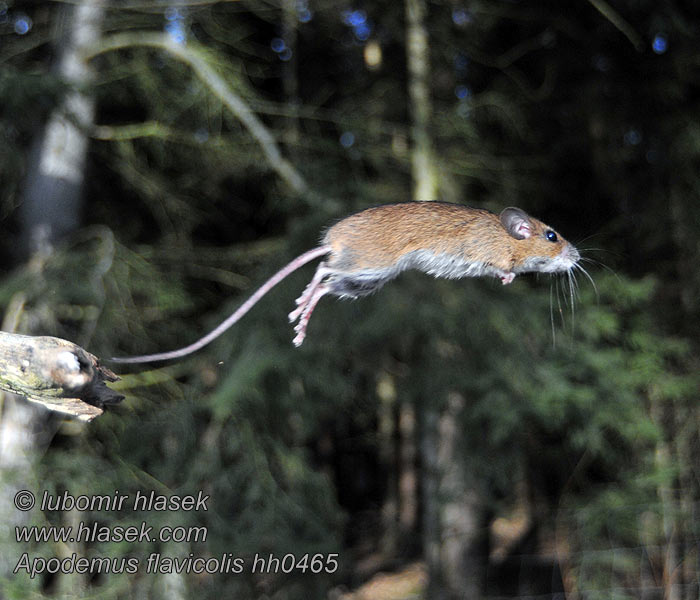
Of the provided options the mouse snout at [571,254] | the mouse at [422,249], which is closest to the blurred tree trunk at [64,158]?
the mouse at [422,249]

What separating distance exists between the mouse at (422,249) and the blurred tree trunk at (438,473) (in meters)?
3.60

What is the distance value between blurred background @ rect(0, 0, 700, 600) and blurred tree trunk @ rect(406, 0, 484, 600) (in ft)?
0.10

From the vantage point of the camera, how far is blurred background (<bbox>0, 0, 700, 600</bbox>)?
177 inches

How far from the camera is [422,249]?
1.17m

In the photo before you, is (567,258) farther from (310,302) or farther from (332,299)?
(332,299)

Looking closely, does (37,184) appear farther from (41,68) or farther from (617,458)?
(617,458)

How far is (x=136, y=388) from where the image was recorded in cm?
541

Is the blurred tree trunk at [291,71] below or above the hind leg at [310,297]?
above

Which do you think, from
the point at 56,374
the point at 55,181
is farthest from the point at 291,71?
the point at 56,374

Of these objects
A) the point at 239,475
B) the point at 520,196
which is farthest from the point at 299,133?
the point at 239,475

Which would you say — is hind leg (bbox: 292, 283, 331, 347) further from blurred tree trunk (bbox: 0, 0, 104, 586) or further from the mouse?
blurred tree trunk (bbox: 0, 0, 104, 586)

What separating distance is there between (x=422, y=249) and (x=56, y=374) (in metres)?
0.59

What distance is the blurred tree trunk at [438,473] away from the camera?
5.19 meters

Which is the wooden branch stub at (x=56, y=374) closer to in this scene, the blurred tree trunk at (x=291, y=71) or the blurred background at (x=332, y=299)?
the blurred background at (x=332, y=299)
